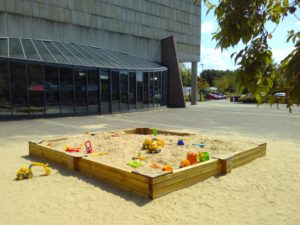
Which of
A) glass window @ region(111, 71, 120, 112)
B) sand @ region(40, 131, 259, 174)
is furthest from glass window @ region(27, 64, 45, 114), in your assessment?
sand @ region(40, 131, 259, 174)

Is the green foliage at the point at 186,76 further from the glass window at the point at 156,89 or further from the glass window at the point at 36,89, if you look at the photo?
the glass window at the point at 36,89

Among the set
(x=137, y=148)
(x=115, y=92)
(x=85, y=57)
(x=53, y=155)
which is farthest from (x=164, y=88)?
(x=53, y=155)

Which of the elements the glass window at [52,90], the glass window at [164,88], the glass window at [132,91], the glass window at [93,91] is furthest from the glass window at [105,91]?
the glass window at [164,88]

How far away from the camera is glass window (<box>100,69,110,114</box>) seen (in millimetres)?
20062

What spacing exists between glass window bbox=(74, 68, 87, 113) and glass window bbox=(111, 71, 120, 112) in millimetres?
2443

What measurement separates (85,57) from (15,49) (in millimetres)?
4821

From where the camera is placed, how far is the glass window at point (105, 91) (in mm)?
20062

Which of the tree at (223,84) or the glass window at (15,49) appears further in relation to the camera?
the tree at (223,84)

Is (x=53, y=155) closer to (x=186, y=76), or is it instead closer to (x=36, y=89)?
(x=36, y=89)

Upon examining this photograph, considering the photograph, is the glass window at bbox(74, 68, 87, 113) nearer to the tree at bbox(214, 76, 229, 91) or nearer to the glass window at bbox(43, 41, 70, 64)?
the glass window at bbox(43, 41, 70, 64)

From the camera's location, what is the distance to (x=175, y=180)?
496 centimetres

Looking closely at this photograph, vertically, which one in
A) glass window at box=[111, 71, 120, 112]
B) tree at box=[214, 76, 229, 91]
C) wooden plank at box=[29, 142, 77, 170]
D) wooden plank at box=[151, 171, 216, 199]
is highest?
tree at box=[214, 76, 229, 91]

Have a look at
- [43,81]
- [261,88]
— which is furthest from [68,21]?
[261,88]

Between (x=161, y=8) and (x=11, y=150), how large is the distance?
84.6ft
